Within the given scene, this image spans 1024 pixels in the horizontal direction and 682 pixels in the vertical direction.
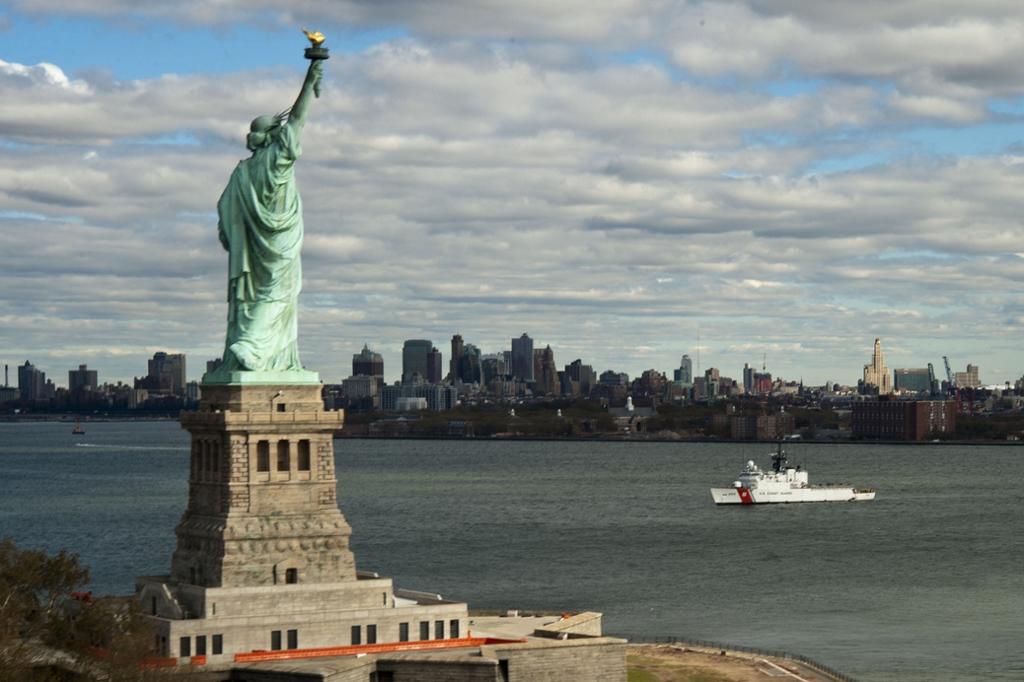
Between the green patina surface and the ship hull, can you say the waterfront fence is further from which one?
the ship hull

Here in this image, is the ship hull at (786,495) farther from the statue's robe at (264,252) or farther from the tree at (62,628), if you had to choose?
the tree at (62,628)

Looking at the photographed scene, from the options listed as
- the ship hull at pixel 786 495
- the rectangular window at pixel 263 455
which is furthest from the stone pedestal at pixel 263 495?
the ship hull at pixel 786 495

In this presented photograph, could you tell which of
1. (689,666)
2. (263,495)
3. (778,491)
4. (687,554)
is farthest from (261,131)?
(778,491)

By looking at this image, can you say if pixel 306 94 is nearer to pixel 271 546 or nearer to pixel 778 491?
pixel 271 546

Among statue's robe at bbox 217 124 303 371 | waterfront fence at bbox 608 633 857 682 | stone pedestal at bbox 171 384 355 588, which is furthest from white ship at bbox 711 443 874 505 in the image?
stone pedestal at bbox 171 384 355 588

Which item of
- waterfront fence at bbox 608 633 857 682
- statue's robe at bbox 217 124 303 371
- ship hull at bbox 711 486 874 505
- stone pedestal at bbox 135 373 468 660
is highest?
statue's robe at bbox 217 124 303 371

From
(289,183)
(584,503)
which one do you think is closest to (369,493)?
(584,503)
